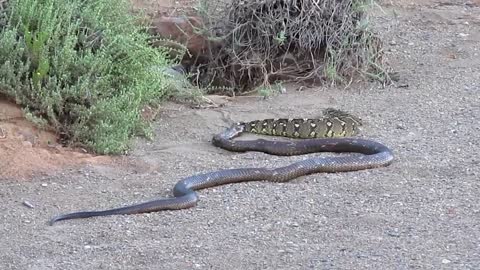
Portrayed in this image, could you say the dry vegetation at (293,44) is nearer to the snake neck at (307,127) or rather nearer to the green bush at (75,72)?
the snake neck at (307,127)

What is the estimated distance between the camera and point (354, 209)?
7.31 m

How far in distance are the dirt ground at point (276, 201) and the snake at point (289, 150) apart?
10 cm

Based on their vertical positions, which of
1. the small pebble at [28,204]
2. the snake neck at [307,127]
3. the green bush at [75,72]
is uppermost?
the green bush at [75,72]

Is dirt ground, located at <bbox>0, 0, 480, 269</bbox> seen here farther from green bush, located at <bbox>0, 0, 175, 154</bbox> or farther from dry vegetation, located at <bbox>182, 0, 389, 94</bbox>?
dry vegetation, located at <bbox>182, 0, 389, 94</bbox>

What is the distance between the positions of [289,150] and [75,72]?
2.10 meters

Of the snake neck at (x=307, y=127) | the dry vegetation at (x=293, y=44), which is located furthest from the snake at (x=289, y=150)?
the dry vegetation at (x=293, y=44)

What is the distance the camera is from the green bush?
8852 millimetres

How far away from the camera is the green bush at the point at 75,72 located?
29.0ft

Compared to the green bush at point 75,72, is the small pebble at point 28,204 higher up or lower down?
lower down

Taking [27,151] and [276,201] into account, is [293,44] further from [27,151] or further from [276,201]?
[276,201]

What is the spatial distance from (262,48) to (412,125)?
96.4 inches

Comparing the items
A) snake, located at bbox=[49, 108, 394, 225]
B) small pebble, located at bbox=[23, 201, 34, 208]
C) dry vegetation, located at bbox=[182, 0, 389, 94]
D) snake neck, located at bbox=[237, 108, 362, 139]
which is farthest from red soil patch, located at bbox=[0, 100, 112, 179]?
dry vegetation, located at bbox=[182, 0, 389, 94]

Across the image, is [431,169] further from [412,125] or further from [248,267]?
[248,267]

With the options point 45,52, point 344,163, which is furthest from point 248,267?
point 45,52
